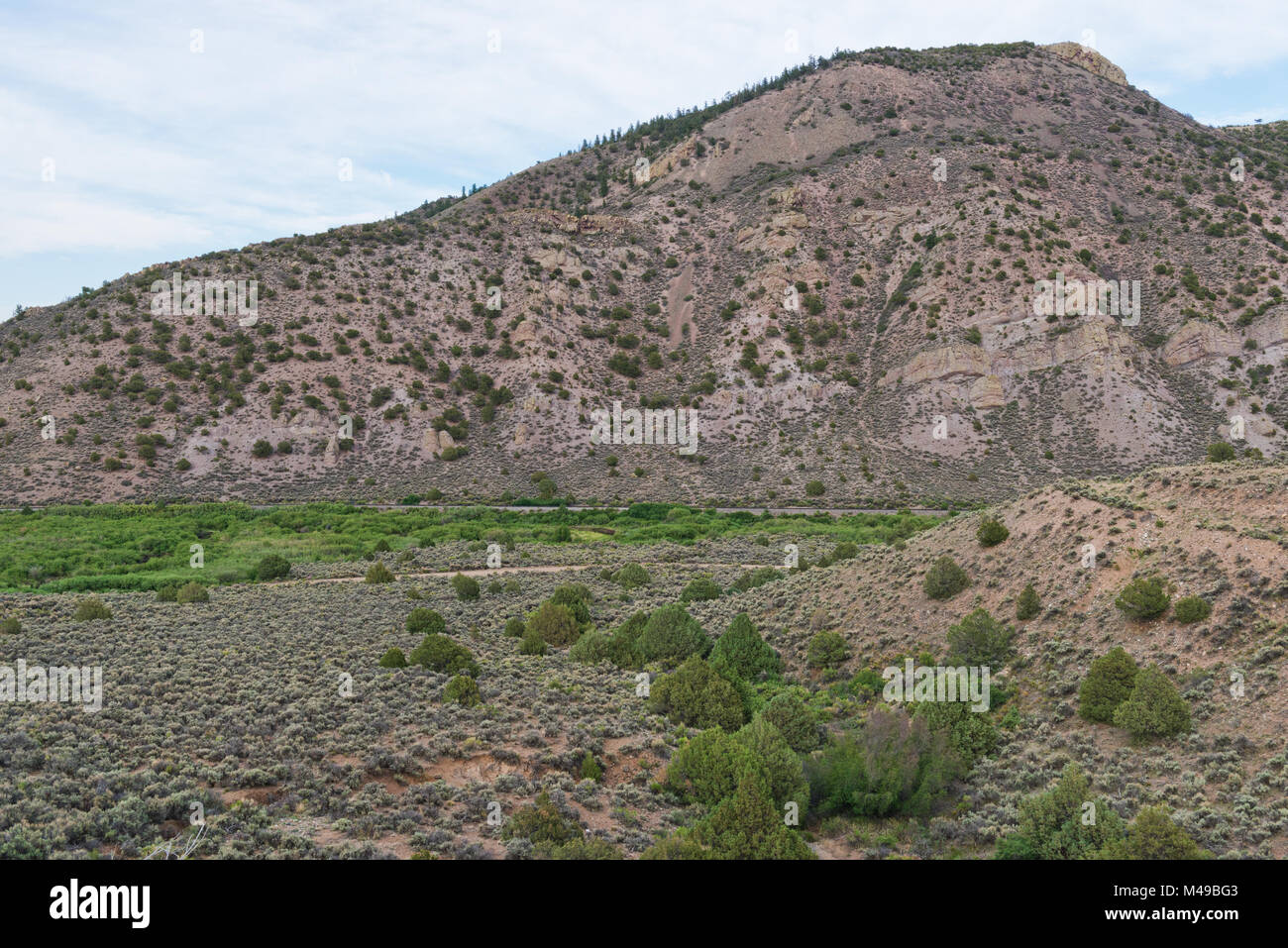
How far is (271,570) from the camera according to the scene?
3116 cm

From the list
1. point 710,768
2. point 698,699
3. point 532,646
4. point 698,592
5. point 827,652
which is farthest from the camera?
point 698,592

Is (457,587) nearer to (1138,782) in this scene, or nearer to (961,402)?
(1138,782)

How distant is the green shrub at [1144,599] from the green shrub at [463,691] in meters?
12.8

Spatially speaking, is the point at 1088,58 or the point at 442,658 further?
the point at 1088,58

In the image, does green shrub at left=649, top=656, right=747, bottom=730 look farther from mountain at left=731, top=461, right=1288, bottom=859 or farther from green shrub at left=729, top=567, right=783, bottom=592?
green shrub at left=729, top=567, right=783, bottom=592

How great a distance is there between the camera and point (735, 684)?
56.0ft

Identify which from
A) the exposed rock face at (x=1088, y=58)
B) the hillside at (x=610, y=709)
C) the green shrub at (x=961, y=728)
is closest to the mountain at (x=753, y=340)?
the exposed rock face at (x=1088, y=58)

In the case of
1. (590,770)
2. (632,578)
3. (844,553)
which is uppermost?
(844,553)

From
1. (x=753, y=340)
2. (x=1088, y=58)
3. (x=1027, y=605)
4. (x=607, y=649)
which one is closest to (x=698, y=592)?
(x=607, y=649)

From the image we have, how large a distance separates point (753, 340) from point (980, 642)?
58.9m

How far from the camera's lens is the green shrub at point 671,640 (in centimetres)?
1938

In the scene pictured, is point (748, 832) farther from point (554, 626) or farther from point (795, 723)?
point (554, 626)

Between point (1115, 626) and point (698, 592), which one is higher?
point (1115, 626)

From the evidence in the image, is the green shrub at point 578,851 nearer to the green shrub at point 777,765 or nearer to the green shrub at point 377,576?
the green shrub at point 777,765
